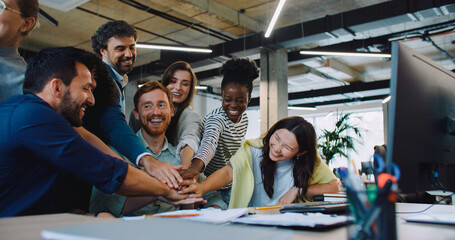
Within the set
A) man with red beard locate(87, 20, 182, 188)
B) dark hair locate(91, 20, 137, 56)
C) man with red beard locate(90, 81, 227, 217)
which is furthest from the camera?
dark hair locate(91, 20, 137, 56)

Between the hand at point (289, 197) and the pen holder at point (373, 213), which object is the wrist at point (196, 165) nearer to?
the hand at point (289, 197)

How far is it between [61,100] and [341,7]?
6373 mm

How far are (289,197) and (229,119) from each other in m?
0.76

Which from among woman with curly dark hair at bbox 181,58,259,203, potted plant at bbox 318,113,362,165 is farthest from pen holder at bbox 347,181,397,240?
potted plant at bbox 318,113,362,165

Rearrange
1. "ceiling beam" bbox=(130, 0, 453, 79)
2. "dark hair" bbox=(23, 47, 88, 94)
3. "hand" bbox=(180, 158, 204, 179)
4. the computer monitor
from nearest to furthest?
the computer monitor, "dark hair" bbox=(23, 47, 88, 94), "hand" bbox=(180, 158, 204, 179), "ceiling beam" bbox=(130, 0, 453, 79)

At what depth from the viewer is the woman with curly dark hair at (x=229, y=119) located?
7.84 ft

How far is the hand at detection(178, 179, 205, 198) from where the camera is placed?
1.79 meters

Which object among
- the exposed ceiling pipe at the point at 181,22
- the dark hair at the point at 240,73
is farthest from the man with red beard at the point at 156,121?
the exposed ceiling pipe at the point at 181,22

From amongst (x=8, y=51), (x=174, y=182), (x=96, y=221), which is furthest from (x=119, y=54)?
(x=96, y=221)

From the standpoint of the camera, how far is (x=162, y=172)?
Answer: 180cm

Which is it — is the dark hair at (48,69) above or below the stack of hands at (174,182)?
above

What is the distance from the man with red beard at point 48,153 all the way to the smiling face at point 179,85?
1.21 m

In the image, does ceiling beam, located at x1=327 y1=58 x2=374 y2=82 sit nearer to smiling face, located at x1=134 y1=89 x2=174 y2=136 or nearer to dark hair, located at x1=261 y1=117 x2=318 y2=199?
dark hair, located at x1=261 y1=117 x2=318 y2=199

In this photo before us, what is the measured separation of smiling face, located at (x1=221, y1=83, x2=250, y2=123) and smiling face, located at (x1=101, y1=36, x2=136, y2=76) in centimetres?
68
